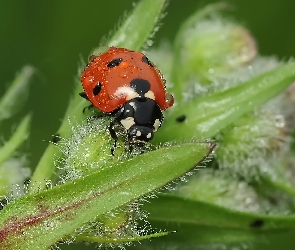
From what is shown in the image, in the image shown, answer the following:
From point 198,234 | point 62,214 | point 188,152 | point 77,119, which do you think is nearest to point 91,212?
point 62,214

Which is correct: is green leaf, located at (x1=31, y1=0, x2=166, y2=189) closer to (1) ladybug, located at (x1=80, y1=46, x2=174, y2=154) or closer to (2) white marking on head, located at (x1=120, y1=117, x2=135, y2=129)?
(1) ladybug, located at (x1=80, y1=46, x2=174, y2=154)

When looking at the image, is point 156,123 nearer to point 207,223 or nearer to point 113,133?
point 113,133

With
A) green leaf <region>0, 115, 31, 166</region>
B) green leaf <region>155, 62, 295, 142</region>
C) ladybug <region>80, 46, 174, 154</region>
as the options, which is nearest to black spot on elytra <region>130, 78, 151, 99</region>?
ladybug <region>80, 46, 174, 154</region>

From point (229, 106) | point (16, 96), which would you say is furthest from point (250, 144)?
point (16, 96)

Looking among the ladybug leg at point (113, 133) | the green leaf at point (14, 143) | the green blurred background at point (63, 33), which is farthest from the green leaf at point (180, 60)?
the green blurred background at point (63, 33)

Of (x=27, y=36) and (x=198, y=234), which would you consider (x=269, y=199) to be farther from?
(x=27, y=36)

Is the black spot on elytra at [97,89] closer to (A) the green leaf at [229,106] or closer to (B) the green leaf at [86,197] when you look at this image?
(A) the green leaf at [229,106]

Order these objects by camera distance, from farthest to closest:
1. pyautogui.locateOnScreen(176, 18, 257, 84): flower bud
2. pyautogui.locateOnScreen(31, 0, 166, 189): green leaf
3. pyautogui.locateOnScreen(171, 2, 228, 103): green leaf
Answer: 1. pyautogui.locateOnScreen(176, 18, 257, 84): flower bud
2. pyautogui.locateOnScreen(171, 2, 228, 103): green leaf
3. pyautogui.locateOnScreen(31, 0, 166, 189): green leaf
